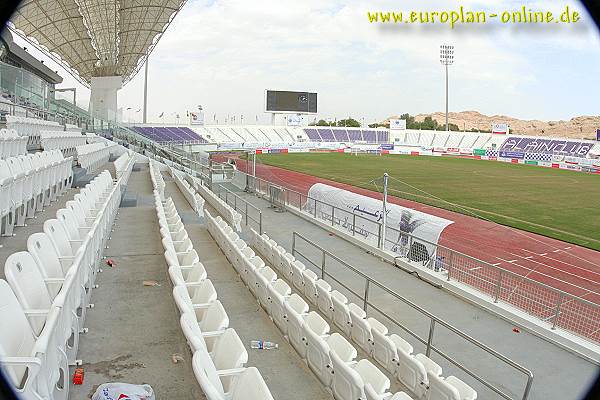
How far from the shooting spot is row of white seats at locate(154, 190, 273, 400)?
8.76 feet

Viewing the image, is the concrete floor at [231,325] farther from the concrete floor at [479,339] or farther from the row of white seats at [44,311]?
the row of white seats at [44,311]

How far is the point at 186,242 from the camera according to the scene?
6.38 metres

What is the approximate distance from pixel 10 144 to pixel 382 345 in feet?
26.1

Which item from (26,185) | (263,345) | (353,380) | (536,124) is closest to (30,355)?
(353,380)

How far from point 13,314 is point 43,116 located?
21.7m

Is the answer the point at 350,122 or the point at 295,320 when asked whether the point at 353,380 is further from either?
the point at 350,122

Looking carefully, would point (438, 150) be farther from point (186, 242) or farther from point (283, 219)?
point (186, 242)

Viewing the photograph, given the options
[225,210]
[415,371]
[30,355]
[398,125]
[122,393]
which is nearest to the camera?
[30,355]

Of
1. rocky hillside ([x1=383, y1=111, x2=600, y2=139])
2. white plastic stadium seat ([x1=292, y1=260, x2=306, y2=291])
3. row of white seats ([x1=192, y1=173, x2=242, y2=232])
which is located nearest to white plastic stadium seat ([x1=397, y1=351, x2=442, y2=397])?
white plastic stadium seat ([x1=292, y1=260, x2=306, y2=291])

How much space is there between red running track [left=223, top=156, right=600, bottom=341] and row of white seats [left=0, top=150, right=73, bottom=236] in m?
7.44

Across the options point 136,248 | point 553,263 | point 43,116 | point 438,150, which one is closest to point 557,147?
point 438,150

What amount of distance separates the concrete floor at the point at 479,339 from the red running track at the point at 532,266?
0.71 metres

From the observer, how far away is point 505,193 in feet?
100

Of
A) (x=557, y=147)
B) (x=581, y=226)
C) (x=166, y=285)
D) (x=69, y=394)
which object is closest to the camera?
(x=69, y=394)
